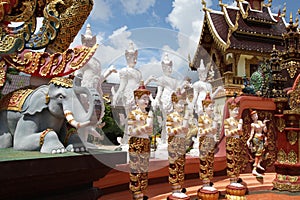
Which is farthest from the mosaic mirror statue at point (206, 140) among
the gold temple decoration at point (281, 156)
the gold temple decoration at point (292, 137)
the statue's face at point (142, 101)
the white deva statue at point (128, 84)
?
the gold temple decoration at point (292, 137)

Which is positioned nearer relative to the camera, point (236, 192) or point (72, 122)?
point (72, 122)

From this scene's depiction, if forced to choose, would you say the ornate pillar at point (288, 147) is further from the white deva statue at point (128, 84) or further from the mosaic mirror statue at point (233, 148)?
the white deva statue at point (128, 84)

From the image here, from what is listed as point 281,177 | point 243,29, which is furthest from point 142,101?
point 243,29

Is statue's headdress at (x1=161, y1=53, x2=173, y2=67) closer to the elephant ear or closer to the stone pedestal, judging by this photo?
the elephant ear

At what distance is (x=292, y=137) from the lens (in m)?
5.50

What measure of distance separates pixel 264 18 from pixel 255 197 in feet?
40.6

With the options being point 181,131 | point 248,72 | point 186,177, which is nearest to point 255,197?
point 186,177

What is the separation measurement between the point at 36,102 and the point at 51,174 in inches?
25.8

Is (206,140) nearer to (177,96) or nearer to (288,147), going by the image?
(177,96)

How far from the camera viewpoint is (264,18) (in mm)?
15008

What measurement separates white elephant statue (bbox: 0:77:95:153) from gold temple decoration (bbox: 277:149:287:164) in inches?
178

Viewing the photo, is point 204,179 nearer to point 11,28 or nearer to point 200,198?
point 200,198

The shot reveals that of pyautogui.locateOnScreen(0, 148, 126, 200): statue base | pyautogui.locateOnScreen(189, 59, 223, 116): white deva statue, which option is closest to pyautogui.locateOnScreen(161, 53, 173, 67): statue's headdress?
pyautogui.locateOnScreen(0, 148, 126, 200): statue base

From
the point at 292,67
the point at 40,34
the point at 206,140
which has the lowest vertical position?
the point at 206,140
